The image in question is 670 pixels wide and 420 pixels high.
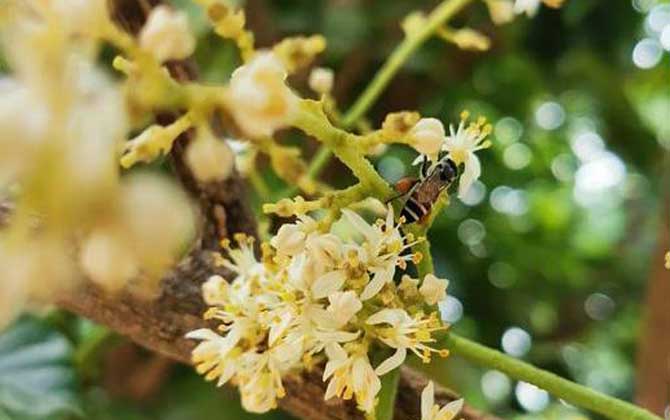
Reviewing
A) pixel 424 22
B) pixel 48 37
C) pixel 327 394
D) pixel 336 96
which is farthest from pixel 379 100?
pixel 48 37

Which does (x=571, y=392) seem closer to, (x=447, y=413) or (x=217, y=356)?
(x=447, y=413)

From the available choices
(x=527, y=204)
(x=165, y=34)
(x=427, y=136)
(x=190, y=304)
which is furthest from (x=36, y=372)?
(x=527, y=204)

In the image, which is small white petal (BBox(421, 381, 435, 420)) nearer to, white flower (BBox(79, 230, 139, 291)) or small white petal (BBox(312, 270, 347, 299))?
small white petal (BBox(312, 270, 347, 299))

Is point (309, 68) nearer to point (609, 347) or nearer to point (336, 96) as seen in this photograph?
point (336, 96)

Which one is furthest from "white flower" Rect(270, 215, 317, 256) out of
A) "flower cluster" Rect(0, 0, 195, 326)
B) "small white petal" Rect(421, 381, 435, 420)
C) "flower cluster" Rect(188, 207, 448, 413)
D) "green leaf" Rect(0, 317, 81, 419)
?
"green leaf" Rect(0, 317, 81, 419)

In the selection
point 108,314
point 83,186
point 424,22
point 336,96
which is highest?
point 83,186

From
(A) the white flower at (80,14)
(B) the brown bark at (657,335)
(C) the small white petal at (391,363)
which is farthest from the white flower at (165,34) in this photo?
(B) the brown bark at (657,335)

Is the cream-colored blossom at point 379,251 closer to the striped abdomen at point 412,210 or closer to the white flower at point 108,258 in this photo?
the striped abdomen at point 412,210
